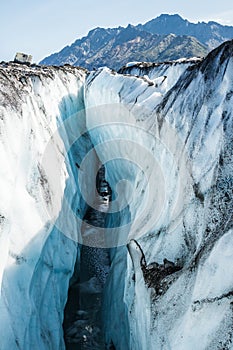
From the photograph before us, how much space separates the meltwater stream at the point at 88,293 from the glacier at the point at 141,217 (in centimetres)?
9

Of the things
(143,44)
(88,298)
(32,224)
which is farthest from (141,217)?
(143,44)

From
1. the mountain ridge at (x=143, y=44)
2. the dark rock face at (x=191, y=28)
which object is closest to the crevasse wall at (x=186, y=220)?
the mountain ridge at (x=143, y=44)

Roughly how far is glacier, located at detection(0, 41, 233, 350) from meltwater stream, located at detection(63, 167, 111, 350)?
94 millimetres

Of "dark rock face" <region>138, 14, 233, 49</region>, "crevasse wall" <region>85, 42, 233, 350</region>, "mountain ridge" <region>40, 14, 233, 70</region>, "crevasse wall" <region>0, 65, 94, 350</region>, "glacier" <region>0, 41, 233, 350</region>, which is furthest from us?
"dark rock face" <region>138, 14, 233, 49</region>

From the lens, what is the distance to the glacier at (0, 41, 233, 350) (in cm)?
352

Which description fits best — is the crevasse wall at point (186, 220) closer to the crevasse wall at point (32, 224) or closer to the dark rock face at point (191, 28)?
the crevasse wall at point (32, 224)

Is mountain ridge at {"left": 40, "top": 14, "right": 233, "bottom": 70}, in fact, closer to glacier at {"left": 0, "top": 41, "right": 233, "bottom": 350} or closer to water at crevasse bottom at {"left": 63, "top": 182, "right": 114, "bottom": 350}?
water at crevasse bottom at {"left": 63, "top": 182, "right": 114, "bottom": 350}

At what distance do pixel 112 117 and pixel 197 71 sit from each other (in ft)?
15.4

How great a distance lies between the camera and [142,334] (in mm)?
4535

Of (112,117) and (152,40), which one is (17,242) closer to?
(112,117)

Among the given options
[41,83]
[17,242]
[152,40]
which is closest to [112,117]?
[41,83]

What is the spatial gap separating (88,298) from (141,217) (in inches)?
115

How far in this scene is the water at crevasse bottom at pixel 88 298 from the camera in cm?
683

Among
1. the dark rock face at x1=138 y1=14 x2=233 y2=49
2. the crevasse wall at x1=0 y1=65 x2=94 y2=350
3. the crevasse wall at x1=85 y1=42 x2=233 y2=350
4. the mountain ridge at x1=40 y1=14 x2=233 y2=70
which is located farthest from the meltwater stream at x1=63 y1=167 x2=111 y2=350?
the dark rock face at x1=138 y1=14 x2=233 y2=49
